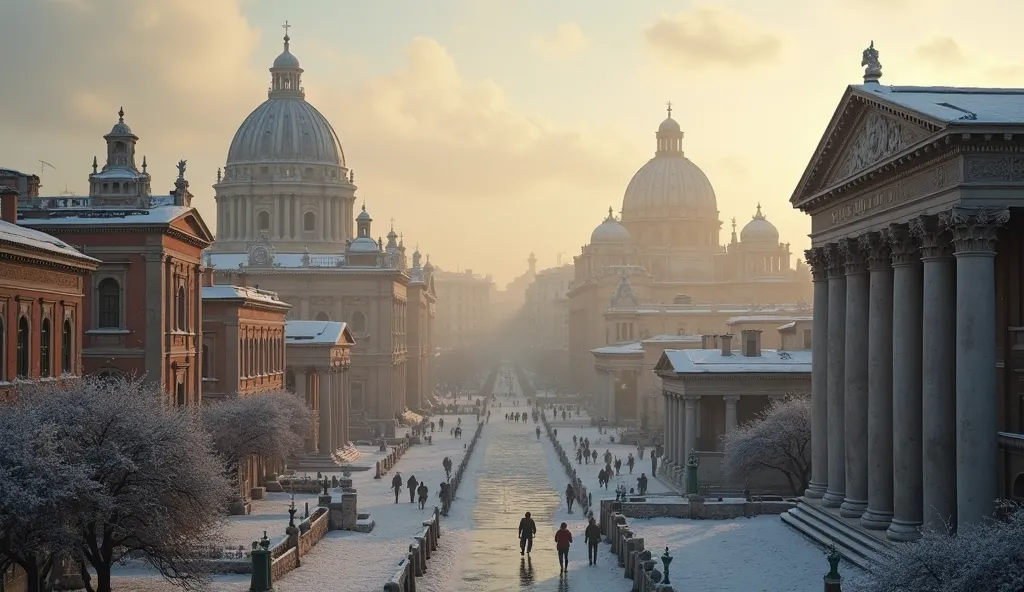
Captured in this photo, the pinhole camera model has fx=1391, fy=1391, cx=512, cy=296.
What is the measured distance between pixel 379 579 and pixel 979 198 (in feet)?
64.2

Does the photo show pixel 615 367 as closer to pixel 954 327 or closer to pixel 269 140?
pixel 269 140

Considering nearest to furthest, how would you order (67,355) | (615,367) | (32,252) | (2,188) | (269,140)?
(32,252) < (67,355) < (2,188) < (615,367) < (269,140)

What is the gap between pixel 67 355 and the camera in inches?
1731

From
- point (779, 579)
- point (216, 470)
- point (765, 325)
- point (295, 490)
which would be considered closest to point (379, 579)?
point (216, 470)

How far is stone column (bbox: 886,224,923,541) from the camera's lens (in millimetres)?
36000

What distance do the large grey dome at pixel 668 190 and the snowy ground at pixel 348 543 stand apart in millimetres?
109438

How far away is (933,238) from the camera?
34250 millimetres

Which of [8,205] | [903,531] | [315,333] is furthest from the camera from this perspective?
[315,333]

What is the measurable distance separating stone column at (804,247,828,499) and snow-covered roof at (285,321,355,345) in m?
42.0

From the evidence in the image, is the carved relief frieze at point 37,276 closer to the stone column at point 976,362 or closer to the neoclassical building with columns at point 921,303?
the neoclassical building with columns at point 921,303

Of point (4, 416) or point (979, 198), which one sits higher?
point (979, 198)

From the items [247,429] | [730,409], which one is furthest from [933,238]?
[730,409]

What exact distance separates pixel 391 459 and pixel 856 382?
150 feet

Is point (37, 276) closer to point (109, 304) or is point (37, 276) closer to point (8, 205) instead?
point (8, 205)
